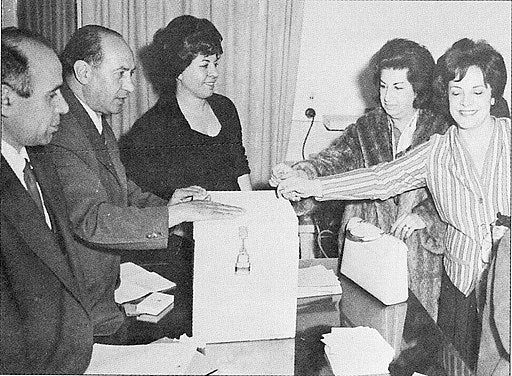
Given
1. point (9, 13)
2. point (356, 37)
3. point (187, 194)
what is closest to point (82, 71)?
point (9, 13)

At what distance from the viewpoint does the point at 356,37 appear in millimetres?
1558

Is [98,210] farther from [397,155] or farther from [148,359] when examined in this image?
[397,155]

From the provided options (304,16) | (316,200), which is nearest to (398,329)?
(316,200)

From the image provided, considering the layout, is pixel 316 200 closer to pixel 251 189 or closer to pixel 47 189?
pixel 251 189

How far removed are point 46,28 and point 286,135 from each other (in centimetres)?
66

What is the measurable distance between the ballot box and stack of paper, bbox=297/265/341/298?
11 centimetres

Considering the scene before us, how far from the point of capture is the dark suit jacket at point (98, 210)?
1494 mm

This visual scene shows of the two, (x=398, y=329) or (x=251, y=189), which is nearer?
(x=398, y=329)

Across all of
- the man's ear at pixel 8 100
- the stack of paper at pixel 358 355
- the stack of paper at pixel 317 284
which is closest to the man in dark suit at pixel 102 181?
the man's ear at pixel 8 100

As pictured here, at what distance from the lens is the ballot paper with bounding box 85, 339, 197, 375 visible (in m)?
1.36

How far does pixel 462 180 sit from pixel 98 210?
0.92m

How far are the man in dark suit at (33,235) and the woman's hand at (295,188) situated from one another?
56 centimetres

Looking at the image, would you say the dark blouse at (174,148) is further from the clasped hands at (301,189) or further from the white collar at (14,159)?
the white collar at (14,159)

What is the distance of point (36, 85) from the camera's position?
1432 millimetres
